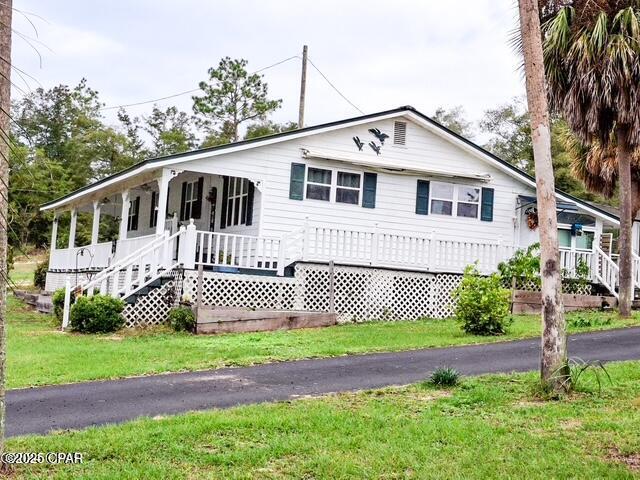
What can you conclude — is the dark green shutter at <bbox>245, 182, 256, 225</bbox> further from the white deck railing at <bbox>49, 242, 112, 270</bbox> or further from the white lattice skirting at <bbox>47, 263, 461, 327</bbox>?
the white deck railing at <bbox>49, 242, 112, 270</bbox>

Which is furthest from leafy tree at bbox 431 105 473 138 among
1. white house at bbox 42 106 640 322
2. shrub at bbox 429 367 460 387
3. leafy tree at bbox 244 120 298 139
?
shrub at bbox 429 367 460 387

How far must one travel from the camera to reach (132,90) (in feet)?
156

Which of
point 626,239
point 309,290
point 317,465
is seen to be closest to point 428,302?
point 309,290

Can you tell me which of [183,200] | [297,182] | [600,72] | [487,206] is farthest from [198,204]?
[600,72]

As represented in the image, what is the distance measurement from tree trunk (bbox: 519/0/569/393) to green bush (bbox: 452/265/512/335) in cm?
584

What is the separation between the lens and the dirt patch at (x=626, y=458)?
17.3 feet

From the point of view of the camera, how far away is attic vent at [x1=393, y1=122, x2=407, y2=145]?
64.5ft

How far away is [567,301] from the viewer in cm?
1811

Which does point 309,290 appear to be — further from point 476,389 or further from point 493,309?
point 476,389

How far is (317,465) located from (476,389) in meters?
3.44

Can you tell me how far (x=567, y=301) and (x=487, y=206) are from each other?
3.76 metres

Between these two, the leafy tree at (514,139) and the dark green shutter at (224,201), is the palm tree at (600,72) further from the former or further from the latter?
the leafy tree at (514,139)

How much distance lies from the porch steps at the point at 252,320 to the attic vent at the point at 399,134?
606cm

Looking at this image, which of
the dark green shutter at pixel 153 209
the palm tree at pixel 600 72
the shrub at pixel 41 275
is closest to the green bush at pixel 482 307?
the palm tree at pixel 600 72
